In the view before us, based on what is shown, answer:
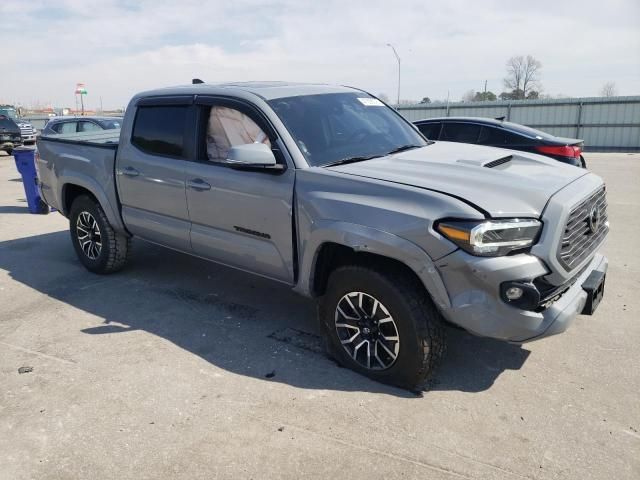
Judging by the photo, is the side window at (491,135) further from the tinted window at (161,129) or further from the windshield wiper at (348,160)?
the tinted window at (161,129)

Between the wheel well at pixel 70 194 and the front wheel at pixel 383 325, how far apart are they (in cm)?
358

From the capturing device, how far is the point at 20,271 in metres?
5.95

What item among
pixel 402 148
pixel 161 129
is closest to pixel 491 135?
pixel 402 148

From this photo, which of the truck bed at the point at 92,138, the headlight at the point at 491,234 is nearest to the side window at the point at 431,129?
the truck bed at the point at 92,138

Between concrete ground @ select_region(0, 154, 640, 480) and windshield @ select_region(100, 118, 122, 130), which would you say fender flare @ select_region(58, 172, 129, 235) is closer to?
concrete ground @ select_region(0, 154, 640, 480)

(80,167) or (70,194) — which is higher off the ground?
(80,167)

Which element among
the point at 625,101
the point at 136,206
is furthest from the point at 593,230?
the point at 625,101

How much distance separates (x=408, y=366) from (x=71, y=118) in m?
12.5

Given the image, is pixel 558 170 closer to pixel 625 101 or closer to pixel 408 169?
pixel 408 169

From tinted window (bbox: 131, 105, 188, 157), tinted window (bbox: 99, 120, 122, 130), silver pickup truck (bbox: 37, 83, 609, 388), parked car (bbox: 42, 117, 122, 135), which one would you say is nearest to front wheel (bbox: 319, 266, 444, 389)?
silver pickup truck (bbox: 37, 83, 609, 388)

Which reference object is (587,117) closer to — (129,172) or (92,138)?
(92,138)

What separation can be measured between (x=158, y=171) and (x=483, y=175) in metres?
2.76

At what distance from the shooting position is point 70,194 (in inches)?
232

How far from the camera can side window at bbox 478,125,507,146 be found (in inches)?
336
